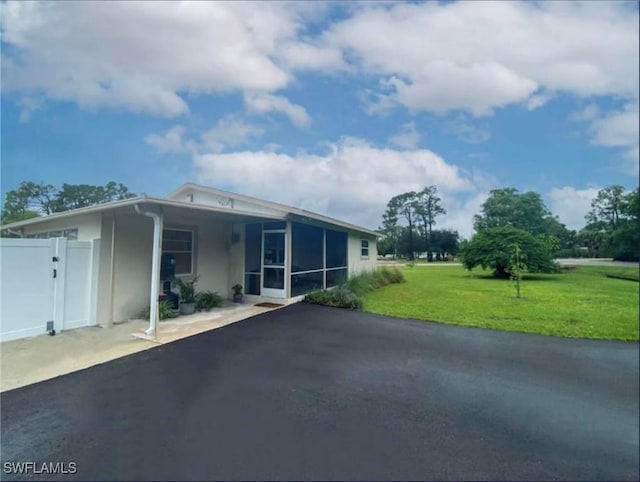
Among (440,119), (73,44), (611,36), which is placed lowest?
(611,36)

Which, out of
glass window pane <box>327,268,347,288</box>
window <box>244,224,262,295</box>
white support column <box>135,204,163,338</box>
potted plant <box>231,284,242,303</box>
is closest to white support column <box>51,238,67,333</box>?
white support column <box>135,204,163,338</box>

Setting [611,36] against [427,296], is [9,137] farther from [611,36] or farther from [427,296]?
[427,296]

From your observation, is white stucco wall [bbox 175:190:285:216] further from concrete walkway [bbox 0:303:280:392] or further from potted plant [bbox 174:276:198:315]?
concrete walkway [bbox 0:303:280:392]

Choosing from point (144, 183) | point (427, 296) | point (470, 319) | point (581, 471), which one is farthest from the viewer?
point (144, 183)

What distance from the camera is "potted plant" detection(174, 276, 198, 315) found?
26.7ft

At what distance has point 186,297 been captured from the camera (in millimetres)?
8273

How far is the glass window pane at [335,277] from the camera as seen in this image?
40.1ft

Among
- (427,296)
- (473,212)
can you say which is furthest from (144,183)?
(473,212)

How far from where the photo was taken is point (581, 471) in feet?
6.31

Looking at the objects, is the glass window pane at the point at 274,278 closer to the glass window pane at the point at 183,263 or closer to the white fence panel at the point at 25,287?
the glass window pane at the point at 183,263

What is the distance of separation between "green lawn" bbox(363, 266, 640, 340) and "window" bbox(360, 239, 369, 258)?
12.5 feet

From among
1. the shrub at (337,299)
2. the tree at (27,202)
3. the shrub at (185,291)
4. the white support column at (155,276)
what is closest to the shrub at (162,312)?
the shrub at (185,291)

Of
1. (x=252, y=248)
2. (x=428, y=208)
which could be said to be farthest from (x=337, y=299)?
(x=428, y=208)

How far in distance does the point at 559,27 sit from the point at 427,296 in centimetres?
921
